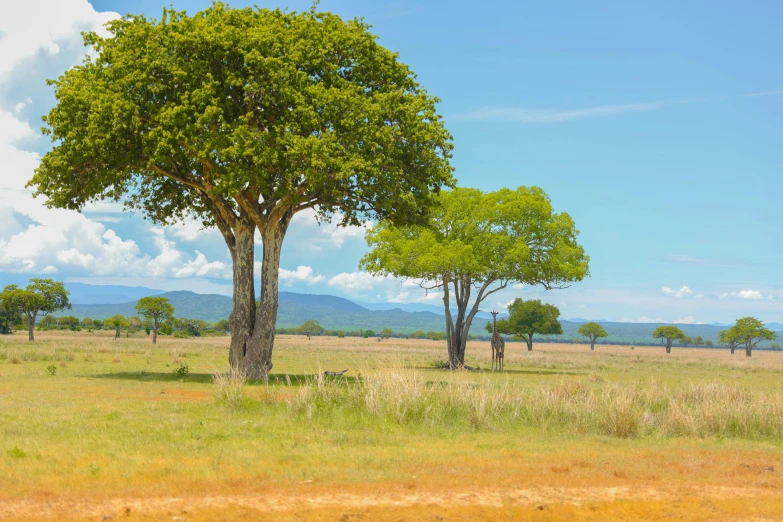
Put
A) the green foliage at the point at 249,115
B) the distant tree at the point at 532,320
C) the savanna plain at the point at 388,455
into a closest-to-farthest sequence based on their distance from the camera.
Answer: the savanna plain at the point at 388,455, the green foliage at the point at 249,115, the distant tree at the point at 532,320

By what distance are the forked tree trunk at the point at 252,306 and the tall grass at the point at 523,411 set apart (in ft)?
29.8

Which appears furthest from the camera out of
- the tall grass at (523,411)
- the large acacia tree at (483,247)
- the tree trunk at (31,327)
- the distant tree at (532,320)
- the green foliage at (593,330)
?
the green foliage at (593,330)

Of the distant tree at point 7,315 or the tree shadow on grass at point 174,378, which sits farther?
the distant tree at point 7,315

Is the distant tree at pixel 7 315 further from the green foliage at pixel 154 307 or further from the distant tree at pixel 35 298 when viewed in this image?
the green foliage at pixel 154 307

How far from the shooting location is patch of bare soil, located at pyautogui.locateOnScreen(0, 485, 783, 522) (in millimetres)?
8383

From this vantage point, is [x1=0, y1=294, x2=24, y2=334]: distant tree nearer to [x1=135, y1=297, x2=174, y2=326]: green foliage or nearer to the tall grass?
[x1=135, y1=297, x2=174, y2=326]: green foliage

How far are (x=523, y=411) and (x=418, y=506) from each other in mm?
7916

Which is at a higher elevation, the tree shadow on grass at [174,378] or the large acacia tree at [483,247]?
the large acacia tree at [483,247]

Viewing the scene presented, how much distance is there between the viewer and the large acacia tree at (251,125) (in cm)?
2258

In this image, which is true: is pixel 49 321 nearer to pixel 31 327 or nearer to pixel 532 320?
pixel 31 327

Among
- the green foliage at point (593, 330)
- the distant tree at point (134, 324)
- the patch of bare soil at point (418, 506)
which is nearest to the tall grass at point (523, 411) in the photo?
the patch of bare soil at point (418, 506)

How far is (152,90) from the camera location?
76.2ft

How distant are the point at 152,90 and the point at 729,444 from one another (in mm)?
19284

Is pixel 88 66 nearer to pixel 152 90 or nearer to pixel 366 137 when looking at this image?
pixel 152 90
